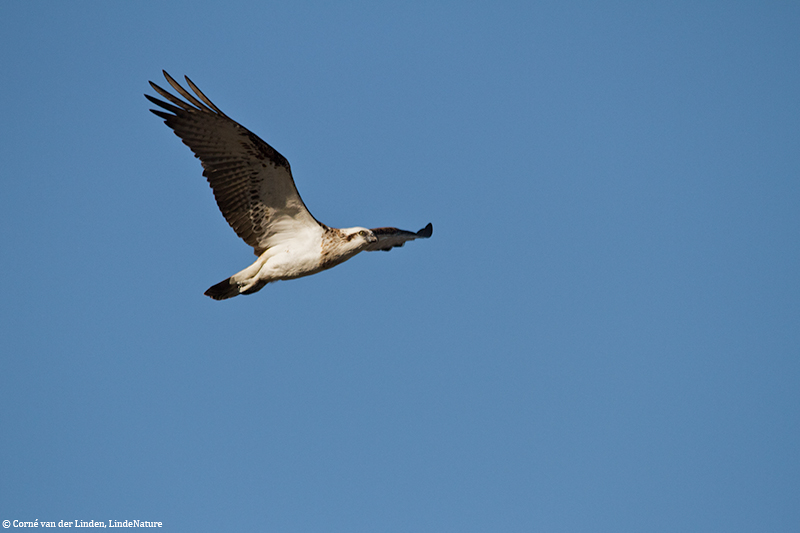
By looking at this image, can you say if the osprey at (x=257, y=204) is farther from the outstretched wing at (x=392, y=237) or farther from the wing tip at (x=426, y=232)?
the wing tip at (x=426, y=232)

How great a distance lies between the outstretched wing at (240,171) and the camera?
10.2 metres

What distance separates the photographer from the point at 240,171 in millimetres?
10617

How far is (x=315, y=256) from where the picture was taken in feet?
35.9

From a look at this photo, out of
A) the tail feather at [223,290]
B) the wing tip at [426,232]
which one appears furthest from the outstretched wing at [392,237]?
the tail feather at [223,290]

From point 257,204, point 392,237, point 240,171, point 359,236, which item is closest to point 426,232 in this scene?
point 392,237

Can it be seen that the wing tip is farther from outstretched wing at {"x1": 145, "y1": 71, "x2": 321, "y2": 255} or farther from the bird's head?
outstretched wing at {"x1": 145, "y1": 71, "x2": 321, "y2": 255}

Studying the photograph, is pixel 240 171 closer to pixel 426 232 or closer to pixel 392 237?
pixel 392 237

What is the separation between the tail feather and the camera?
11.2 meters

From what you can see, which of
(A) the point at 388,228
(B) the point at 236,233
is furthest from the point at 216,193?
(A) the point at 388,228

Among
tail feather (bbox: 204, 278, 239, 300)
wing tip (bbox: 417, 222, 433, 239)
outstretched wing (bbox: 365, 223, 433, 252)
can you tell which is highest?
wing tip (bbox: 417, 222, 433, 239)

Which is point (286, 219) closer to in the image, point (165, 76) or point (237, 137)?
point (237, 137)

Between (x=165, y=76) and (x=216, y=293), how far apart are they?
3.13 m

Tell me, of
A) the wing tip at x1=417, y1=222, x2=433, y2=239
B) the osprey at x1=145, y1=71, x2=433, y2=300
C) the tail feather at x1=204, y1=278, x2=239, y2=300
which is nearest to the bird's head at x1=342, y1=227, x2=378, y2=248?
the osprey at x1=145, y1=71, x2=433, y2=300

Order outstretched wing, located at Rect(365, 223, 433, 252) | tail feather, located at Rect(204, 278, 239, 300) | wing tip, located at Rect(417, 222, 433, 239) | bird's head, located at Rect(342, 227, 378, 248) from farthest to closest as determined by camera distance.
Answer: wing tip, located at Rect(417, 222, 433, 239) → outstretched wing, located at Rect(365, 223, 433, 252) → tail feather, located at Rect(204, 278, 239, 300) → bird's head, located at Rect(342, 227, 378, 248)
